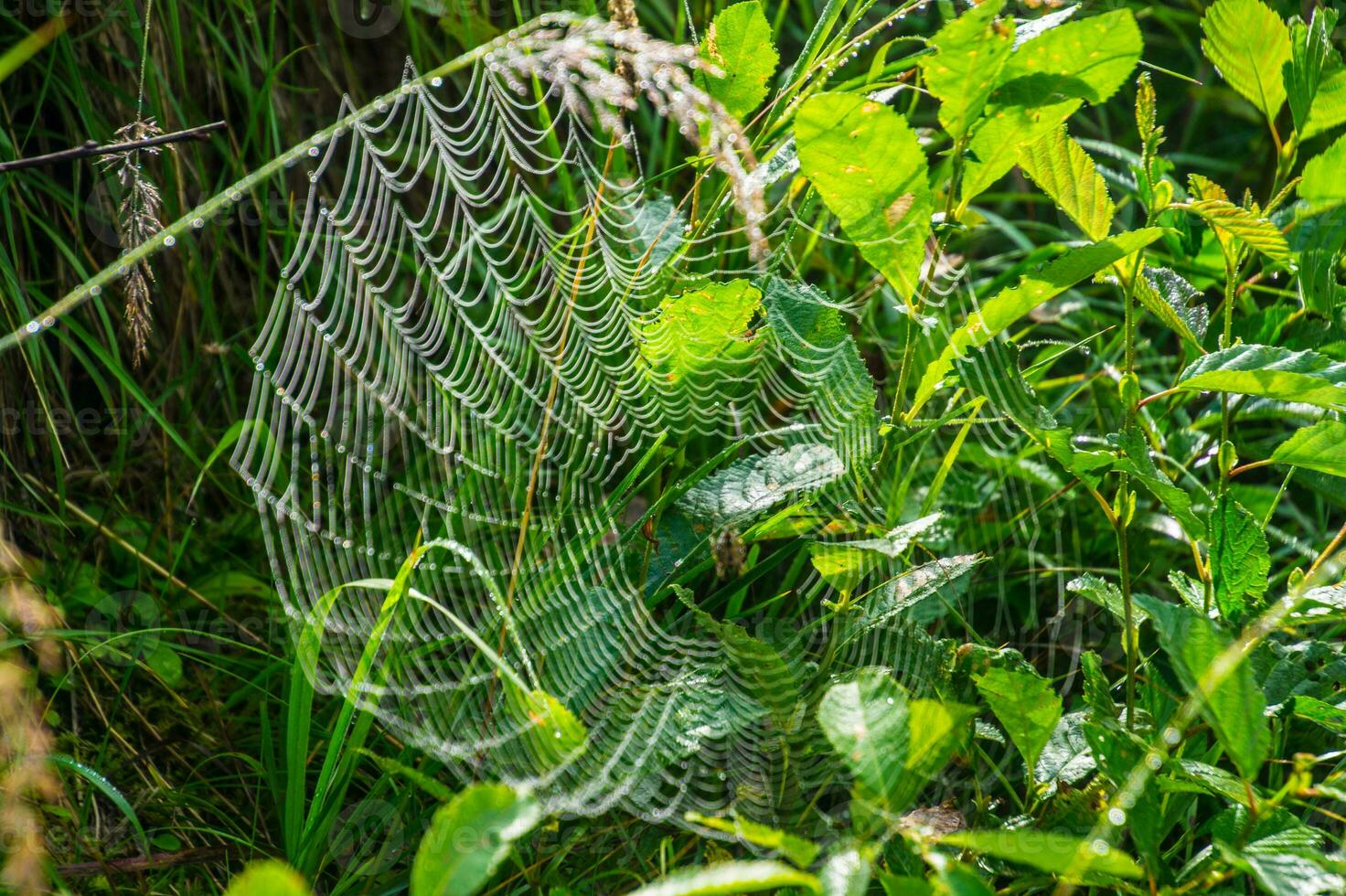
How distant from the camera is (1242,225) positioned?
1.00m

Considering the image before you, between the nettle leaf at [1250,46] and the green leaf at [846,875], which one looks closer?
the green leaf at [846,875]

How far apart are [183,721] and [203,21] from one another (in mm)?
950

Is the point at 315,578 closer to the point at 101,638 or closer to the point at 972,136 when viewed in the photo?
the point at 101,638

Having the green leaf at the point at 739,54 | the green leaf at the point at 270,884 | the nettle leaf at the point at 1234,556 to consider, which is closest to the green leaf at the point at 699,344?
the green leaf at the point at 739,54

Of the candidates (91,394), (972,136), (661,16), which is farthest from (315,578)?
(661,16)

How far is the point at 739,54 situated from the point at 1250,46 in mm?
482

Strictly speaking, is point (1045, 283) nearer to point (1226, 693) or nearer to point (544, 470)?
point (1226, 693)

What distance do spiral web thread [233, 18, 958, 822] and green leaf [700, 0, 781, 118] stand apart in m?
0.11

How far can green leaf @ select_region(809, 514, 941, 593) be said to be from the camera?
38.0 inches

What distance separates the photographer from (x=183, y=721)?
4.27ft

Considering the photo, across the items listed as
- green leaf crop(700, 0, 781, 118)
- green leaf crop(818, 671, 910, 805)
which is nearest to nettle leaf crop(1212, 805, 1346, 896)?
green leaf crop(818, 671, 910, 805)

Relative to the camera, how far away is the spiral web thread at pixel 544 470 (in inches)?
41.0

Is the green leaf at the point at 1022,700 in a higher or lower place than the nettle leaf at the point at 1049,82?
lower

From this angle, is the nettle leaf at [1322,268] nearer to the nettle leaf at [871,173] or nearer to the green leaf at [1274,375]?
the green leaf at [1274,375]
